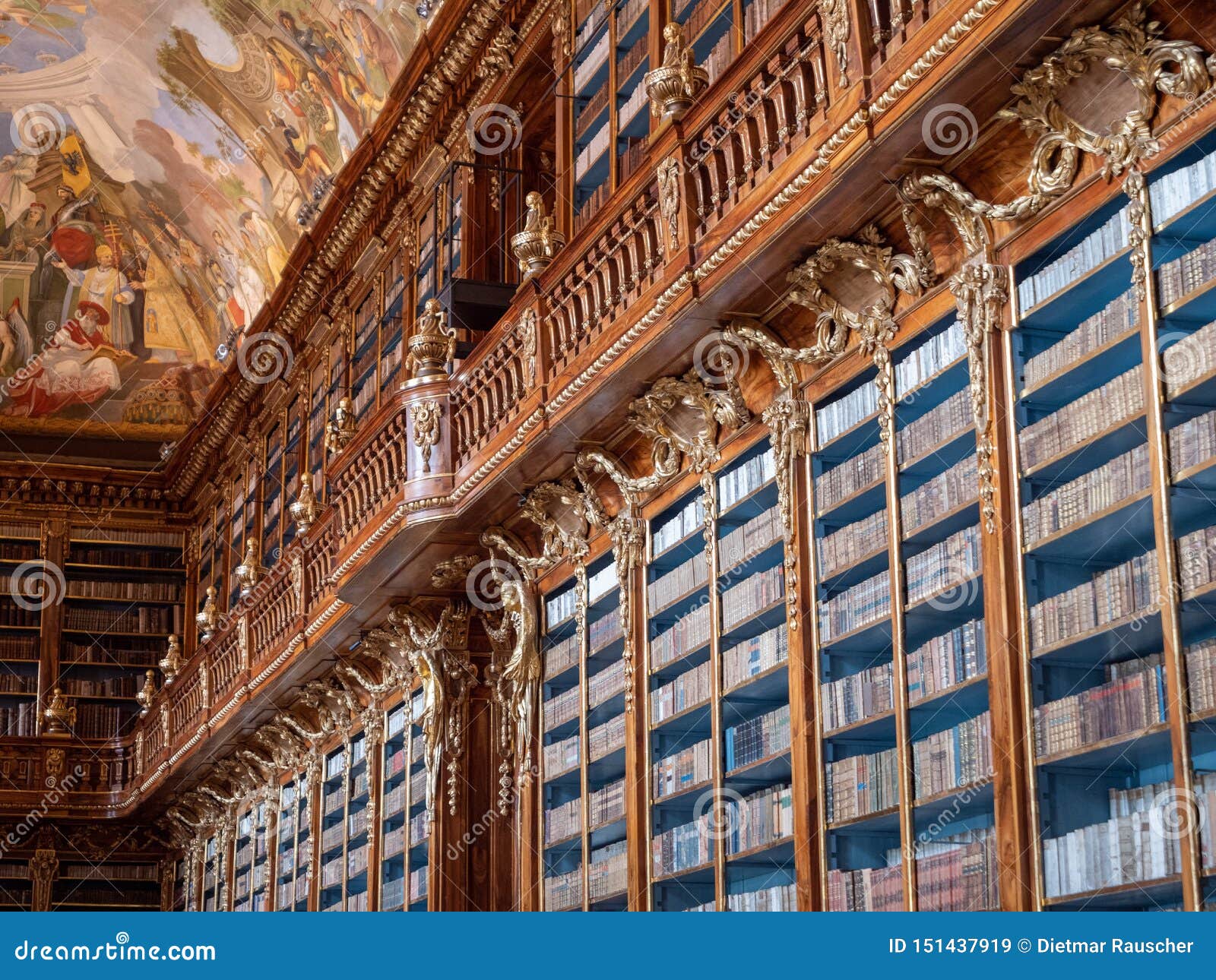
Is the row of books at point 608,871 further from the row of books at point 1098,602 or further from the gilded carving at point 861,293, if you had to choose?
the row of books at point 1098,602

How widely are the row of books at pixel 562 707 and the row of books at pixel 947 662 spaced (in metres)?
3.13

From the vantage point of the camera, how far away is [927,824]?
6.22 meters

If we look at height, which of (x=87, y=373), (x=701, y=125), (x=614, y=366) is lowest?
(x=614, y=366)

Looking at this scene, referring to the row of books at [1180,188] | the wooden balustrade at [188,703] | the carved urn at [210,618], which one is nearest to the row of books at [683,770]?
the row of books at [1180,188]

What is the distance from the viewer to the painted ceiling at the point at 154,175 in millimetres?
15406

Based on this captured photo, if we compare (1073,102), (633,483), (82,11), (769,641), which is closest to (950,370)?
(1073,102)

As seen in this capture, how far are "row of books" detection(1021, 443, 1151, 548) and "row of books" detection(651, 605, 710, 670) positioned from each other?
2.42 m

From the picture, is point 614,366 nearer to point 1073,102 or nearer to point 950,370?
point 950,370

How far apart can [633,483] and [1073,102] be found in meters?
3.50

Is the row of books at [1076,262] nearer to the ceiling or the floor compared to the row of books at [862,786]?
nearer to the ceiling

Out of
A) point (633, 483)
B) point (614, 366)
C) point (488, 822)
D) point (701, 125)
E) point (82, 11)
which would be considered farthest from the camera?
point (82, 11)

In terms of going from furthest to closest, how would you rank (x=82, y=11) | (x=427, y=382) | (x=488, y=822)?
(x=82, y=11)
(x=488, y=822)
(x=427, y=382)

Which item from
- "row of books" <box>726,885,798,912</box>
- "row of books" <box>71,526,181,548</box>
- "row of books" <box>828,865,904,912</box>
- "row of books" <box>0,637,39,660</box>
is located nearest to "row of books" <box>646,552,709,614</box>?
"row of books" <box>726,885,798,912</box>

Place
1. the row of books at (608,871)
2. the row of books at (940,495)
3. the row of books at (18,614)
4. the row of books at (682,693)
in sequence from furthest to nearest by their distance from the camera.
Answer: the row of books at (18,614) < the row of books at (608,871) < the row of books at (682,693) < the row of books at (940,495)
